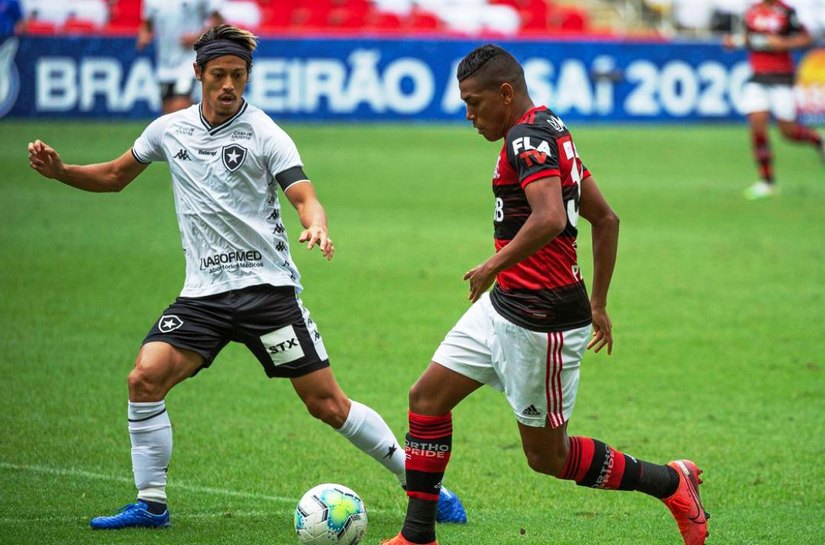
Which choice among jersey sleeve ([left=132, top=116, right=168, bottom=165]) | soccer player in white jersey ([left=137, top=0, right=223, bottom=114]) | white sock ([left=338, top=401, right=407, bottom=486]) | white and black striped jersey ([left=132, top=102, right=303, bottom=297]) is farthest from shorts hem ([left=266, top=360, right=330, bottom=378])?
soccer player in white jersey ([left=137, top=0, right=223, bottom=114])

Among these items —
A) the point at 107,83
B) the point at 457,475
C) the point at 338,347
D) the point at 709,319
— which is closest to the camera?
the point at 457,475

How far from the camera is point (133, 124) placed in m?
24.0

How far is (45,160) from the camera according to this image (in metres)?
6.06

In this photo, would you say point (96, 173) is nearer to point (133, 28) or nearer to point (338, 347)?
point (338, 347)

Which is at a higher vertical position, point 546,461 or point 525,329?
point 525,329

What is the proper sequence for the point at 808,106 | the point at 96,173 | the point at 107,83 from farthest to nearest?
1. the point at 808,106
2. the point at 107,83
3. the point at 96,173

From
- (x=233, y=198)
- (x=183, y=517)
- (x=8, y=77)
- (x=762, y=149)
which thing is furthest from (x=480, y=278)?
(x=8, y=77)

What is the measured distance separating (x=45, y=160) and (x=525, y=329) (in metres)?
2.49

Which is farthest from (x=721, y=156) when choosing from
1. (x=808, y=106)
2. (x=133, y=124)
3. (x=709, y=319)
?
(x=709, y=319)

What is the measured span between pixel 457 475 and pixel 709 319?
4639 millimetres

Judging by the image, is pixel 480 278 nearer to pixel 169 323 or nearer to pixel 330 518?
A: pixel 330 518

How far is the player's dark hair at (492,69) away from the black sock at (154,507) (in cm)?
233

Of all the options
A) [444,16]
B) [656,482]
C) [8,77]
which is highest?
[444,16]

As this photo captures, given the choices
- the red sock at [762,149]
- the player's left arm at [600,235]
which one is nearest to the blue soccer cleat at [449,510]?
the player's left arm at [600,235]
